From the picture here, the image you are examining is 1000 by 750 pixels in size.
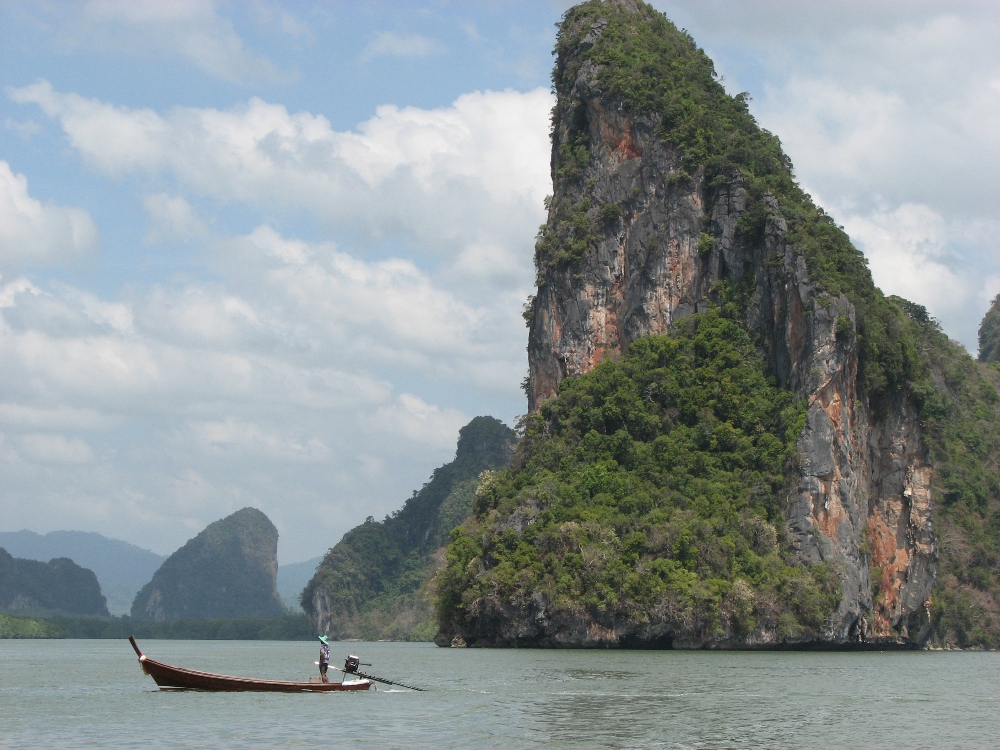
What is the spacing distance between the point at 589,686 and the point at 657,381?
1477 inches

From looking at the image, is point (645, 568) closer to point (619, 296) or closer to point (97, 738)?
point (619, 296)

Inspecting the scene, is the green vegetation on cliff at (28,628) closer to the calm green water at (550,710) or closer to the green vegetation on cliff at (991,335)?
the calm green water at (550,710)

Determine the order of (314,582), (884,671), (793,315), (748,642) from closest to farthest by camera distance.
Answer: (884,671) < (748,642) < (793,315) < (314,582)

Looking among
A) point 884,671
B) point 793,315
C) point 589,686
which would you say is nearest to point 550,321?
point 793,315

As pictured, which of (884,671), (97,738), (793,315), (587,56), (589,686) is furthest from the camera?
(587,56)

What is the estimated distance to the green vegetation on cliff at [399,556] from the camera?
126m

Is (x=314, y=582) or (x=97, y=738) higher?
(x=314, y=582)

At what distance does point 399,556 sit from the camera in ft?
455

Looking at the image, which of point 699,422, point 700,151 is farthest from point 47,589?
point 699,422

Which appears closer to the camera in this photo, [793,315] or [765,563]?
[765,563]

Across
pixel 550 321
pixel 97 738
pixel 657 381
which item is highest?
pixel 550 321

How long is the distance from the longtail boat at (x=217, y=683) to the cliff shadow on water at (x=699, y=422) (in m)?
28.2

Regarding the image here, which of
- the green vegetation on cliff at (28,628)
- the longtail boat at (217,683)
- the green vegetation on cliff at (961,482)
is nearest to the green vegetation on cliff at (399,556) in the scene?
the green vegetation on cliff at (28,628)

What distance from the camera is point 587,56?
82875 mm
